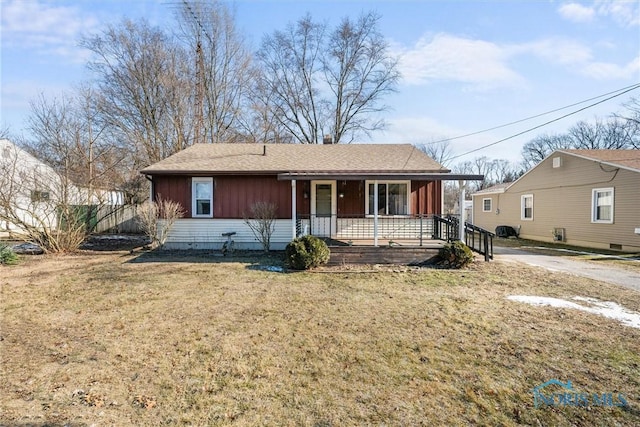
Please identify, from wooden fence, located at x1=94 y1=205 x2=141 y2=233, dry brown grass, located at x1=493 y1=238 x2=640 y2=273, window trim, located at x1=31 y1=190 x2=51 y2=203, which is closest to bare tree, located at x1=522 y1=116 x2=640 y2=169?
dry brown grass, located at x1=493 y1=238 x2=640 y2=273

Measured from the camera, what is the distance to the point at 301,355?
3.64 m

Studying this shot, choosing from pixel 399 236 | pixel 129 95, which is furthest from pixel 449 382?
pixel 129 95

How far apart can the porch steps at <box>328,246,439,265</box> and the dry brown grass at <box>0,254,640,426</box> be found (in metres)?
2.17

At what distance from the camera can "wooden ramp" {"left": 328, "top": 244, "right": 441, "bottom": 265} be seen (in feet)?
29.1

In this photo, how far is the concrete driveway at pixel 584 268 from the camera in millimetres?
7523

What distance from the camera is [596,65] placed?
10602 mm

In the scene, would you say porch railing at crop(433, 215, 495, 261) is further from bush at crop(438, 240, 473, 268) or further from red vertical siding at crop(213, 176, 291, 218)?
red vertical siding at crop(213, 176, 291, 218)

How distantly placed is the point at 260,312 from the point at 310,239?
11.4 feet

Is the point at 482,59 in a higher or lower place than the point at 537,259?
higher

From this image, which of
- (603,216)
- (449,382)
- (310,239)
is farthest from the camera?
(603,216)

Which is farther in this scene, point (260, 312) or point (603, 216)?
point (603, 216)

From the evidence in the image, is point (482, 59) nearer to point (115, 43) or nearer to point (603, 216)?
point (603, 216)

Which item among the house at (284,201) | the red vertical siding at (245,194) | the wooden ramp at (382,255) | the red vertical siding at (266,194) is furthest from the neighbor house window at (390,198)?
the red vertical siding at (245,194)

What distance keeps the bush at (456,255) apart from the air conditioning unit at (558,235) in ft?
32.1
